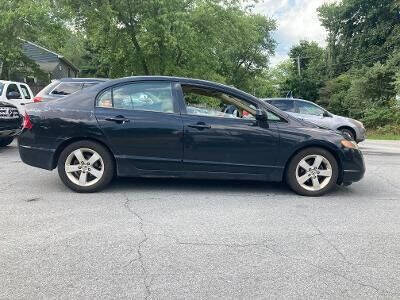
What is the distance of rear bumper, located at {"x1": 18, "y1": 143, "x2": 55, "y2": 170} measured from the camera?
247 inches

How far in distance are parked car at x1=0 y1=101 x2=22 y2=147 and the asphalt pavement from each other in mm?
3564

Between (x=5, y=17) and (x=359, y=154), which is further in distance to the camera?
(x=5, y=17)

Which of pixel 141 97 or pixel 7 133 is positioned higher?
pixel 141 97

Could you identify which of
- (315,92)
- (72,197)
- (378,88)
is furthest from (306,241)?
(315,92)

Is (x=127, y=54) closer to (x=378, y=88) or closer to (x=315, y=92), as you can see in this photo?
(x=378, y=88)

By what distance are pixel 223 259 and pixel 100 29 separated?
2129 centimetres

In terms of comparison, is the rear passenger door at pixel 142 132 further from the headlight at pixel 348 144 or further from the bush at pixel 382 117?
the bush at pixel 382 117

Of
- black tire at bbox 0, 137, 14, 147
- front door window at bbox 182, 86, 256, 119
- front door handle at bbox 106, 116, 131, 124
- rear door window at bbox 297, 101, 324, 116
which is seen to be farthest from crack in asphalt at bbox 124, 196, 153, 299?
rear door window at bbox 297, 101, 324, 116

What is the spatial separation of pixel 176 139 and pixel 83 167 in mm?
1318

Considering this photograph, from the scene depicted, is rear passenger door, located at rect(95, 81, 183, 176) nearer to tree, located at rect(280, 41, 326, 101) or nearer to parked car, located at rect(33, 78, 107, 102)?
parked car, located at rect(33, 78, 107, 102)

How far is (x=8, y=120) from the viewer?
1017 centimetres

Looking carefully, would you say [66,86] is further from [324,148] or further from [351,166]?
[351,166]

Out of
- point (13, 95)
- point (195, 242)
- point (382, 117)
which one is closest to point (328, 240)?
point (195, 242)

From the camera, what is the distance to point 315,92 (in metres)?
46.8
